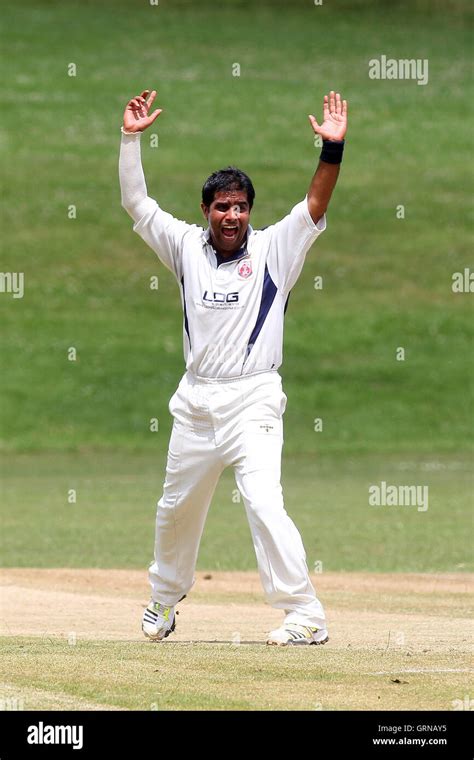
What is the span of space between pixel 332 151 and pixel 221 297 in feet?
3.60

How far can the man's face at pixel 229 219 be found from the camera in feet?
30.6

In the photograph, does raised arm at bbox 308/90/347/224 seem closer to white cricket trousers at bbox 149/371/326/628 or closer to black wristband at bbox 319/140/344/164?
black wristband at bbox 319/140/344/164

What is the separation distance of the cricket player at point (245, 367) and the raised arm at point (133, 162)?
0.05ft

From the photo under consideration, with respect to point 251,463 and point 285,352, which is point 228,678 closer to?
point 251,463

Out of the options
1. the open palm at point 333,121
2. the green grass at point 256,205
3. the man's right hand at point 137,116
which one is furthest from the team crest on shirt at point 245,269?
the green grass at point 256,205

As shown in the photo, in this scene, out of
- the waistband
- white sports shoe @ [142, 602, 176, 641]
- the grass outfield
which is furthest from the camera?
white sports shoe @ [142, 602, 176, 641]

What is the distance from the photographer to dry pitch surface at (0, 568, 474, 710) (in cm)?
745

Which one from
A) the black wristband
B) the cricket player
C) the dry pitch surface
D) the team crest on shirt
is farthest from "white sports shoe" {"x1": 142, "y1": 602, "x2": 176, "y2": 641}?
the black wristband

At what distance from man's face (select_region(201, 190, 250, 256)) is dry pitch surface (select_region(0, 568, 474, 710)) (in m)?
2.45

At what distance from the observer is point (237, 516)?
71.3ft

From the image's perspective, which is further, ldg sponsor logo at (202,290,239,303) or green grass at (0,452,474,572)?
green grass at (0,452,474,572)

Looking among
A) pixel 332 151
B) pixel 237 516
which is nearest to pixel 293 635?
pixel 332 151

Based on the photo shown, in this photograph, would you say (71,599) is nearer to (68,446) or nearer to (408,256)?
(68,446)
